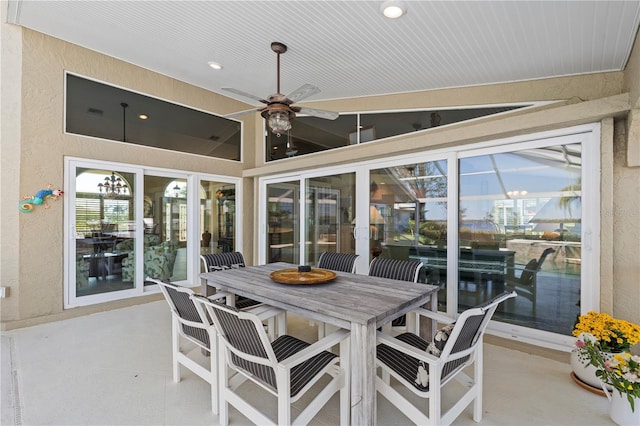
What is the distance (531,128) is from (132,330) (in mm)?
4821

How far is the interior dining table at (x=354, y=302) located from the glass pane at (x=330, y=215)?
178cm

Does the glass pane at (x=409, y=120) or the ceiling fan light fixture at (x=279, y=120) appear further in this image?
the glass pane at (x=409, y=120)

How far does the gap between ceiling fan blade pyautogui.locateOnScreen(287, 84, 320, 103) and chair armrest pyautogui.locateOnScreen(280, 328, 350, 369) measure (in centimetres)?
198

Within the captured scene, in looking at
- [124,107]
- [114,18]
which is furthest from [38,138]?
[114,18]

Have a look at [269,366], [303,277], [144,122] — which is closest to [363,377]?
[269,366]

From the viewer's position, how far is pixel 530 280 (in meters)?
3.10

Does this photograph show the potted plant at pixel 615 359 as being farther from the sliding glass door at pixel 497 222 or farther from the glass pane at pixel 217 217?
the glass pane at pixel 217 217

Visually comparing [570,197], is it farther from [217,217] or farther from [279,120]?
[217,217]

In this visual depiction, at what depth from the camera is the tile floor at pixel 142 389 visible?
1993 mm

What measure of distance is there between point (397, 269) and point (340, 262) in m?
0.73

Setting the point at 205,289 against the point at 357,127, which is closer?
the point at 205,289

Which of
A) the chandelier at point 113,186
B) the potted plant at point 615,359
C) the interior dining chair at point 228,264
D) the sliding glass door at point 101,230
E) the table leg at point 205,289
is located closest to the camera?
the potted plant at point 615,359

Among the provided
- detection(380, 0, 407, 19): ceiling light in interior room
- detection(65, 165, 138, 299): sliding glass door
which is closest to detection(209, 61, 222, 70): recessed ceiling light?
detection(65, 165, 138, 299): sliding glass door

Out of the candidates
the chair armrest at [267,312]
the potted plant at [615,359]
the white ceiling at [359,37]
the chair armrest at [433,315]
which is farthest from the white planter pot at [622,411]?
the white ceiling at [359,37]
